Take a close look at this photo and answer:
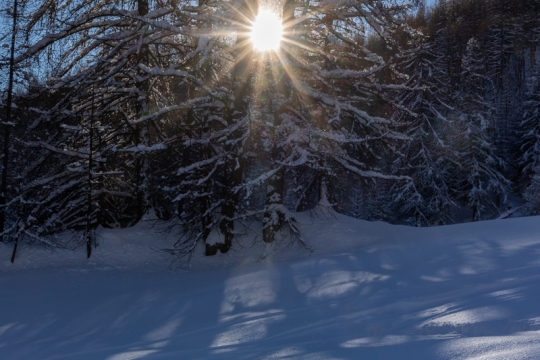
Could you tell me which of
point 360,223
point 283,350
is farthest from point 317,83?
point 283,350

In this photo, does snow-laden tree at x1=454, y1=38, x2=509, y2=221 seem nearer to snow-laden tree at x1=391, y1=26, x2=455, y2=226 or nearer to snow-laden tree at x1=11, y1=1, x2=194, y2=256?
snow-laden tree at x1=391, y1=26, x2=455, y2=226

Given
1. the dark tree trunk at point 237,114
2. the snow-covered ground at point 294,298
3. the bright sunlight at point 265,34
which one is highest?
the bright sunlight at point 265,34

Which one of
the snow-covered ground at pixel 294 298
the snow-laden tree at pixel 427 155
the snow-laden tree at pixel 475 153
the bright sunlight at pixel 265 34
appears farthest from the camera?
the snow-laden tree at pixel 475 153

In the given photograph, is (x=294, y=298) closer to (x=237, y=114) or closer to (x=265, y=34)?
(x=237, y=114)

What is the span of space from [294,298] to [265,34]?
6.16m

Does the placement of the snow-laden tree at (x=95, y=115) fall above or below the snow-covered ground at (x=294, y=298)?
above

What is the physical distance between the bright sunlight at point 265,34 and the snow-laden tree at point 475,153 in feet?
72.6

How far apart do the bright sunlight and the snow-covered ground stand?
4.69 m

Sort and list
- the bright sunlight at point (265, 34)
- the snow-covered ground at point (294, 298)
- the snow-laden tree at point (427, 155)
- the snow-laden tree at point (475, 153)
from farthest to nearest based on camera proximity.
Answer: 1. the snow-laden tree at point (475, 153)
2. the snow-laden tree at point (427, 155)
3. the bright sunlight at point (265, 34)
4. the snow-covered ground at point (294, 298)

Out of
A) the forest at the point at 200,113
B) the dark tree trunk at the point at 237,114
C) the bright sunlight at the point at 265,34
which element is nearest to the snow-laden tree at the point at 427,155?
the forest at the point at 200,113

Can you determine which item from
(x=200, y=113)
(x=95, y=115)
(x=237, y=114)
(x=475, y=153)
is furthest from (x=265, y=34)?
(x=475, y=153)

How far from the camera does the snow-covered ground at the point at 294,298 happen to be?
4527 mm

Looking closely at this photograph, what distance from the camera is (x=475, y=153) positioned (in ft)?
101

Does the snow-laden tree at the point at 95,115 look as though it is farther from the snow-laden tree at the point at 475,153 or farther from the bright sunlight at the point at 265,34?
the snow-laden tree at the point at 475,153
